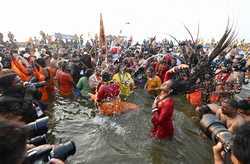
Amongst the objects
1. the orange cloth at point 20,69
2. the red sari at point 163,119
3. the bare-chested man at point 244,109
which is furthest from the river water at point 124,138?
the bare-chested man at point 244,109

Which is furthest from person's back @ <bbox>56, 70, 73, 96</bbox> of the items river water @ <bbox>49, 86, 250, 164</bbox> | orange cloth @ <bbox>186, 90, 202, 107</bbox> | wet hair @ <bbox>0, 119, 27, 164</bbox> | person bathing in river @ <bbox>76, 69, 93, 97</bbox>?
wet hair @ <bbox>0, 119, 27, 164</bbox>

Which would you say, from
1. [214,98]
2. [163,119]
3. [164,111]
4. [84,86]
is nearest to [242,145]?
[164,111]

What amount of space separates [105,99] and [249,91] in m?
8.94

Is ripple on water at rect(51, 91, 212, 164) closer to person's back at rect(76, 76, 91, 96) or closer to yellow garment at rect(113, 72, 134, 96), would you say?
person's back at rect(76, 76, 91, 96)

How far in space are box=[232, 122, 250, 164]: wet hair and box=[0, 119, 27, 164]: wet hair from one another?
4.98 ft

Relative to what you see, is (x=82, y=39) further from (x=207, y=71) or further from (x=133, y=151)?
(x=133, y=151)

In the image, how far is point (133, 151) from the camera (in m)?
7.07

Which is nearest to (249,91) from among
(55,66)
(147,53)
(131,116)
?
(147,53)

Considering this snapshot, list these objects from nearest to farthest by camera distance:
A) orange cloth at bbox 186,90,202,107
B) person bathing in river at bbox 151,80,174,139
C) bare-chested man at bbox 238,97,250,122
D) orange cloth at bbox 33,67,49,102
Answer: bare-chested man at bbox 238,97,250,122
person bathing in river at bbox 151,80,174,139
orange cloth at bbox 33,67,49,102
orange cloth at bbox 186,90,202,107

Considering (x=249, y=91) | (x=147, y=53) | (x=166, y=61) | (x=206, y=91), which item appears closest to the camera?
(x=206, y=91)

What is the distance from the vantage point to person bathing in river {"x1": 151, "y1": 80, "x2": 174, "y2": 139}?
5.94 meters

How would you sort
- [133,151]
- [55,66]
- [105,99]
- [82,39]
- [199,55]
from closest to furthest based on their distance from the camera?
[133,151], [105,99], [199,55], [55,66], [82,39]

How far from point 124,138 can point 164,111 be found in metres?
2.11

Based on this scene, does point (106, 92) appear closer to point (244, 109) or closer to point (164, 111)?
point (164, 111)
